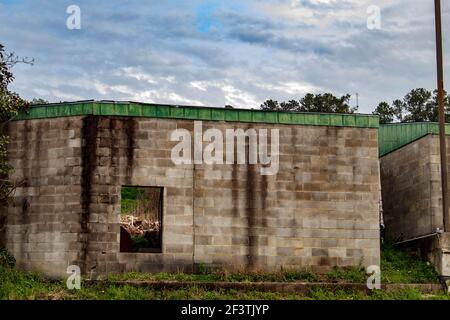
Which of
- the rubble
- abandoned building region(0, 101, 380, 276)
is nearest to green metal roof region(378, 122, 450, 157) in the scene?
abandoned building region(0, 101, 380, 276)

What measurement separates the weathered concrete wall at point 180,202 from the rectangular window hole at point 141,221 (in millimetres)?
899

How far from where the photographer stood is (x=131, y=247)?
24.1m

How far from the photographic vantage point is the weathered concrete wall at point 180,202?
21922 millimetres

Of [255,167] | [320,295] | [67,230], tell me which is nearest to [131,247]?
Result: [67,230]

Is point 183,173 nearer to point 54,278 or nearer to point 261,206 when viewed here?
point 261,206

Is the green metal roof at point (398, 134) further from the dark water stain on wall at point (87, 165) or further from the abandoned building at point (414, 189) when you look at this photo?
the dark water stain on wall at point (87, 165)

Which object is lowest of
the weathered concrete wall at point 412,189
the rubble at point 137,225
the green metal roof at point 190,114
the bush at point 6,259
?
the bush at point 6,259

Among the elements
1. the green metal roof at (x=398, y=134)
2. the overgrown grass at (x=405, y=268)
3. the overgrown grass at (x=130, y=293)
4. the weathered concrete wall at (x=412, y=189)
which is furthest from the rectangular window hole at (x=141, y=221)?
the green metal roof at (x=398, y=134)

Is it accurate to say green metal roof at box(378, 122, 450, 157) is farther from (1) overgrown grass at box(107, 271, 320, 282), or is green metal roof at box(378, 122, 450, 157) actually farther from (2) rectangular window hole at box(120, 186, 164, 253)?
(2) rectangular window hole at box(120, 186, 164, 253)

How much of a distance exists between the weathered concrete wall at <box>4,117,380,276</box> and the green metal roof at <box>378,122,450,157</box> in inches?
214

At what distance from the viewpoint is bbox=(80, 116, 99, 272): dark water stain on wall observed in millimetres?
21794

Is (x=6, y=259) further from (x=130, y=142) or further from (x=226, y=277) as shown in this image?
(x=226, y=277)

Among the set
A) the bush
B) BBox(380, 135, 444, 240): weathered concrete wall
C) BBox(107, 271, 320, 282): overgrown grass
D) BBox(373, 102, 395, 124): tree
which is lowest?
BBox(107, 271, 320, 282): overgrown grass

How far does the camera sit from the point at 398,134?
94.0ft
